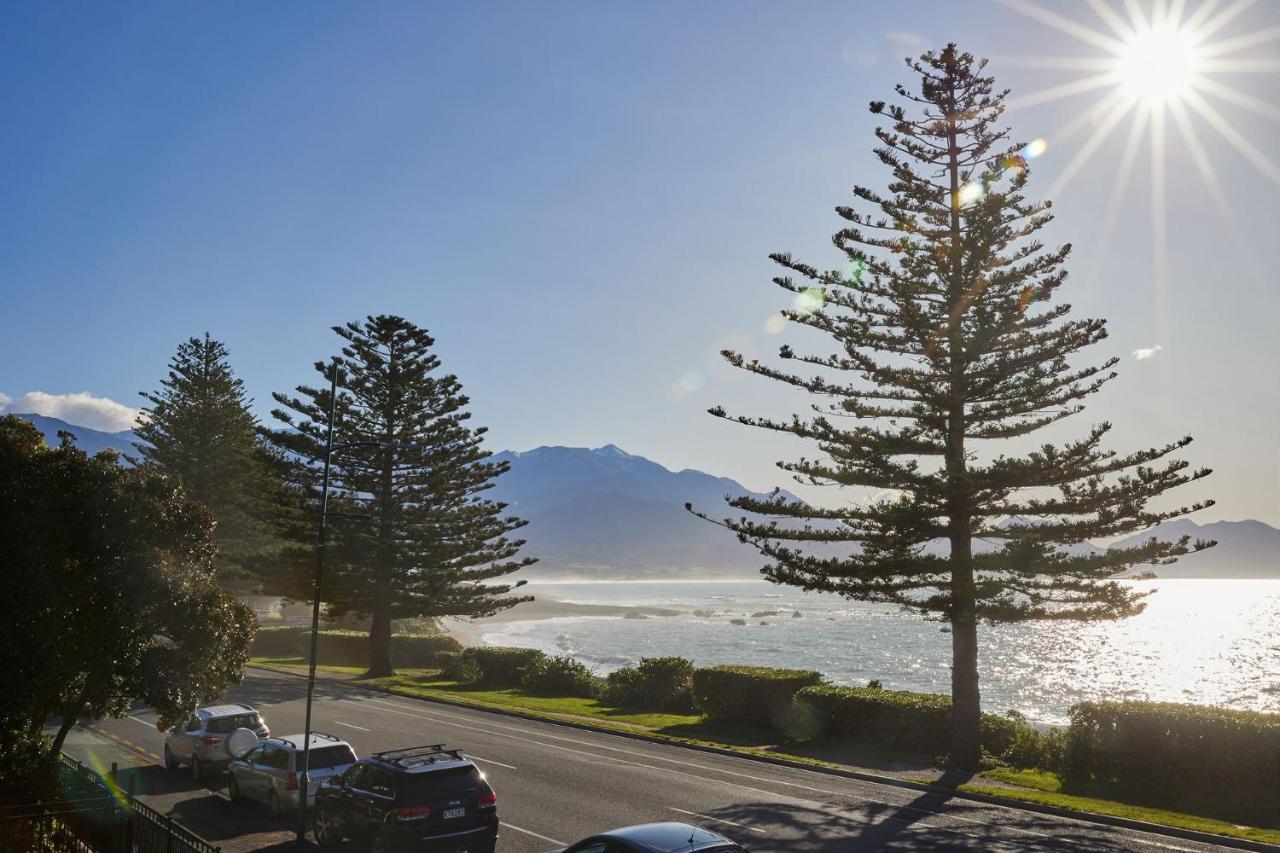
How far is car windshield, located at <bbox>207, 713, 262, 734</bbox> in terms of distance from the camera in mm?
21359

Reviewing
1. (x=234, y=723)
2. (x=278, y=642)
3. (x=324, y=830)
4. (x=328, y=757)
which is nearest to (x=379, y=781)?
(x=324, y=830)

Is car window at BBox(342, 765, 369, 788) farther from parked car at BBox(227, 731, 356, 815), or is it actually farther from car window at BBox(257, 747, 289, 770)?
car window at BBox(257, 747, 289, 770)

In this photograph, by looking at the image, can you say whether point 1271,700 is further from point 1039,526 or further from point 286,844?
point 286,844

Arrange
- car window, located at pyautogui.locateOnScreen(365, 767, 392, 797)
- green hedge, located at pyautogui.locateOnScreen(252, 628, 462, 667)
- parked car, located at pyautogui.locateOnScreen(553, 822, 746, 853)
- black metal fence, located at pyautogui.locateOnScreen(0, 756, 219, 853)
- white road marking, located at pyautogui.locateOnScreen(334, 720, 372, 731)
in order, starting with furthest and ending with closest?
green hedge, located at pyautogui.locateOnScreen(252, 628, 462, 667)
white road marking, located at pyautogui.locateOnScreen(334, 720, 372, 731)
car window, located at pyautogui.locateOnScreen(365, 767, 392, 797)
black metal fence, located at pyautogui.locateOnScreen(0, 756, 219, 853)
parked car, located at pyautogui.locateOnScreen(553, 822, 746, 853)

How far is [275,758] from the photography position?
18.0 m

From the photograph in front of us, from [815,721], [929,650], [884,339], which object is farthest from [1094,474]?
[929,650]

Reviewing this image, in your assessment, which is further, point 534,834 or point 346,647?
point 346,647

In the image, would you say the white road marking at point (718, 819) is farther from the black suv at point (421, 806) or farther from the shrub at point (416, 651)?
the shrub at point (416, 651)

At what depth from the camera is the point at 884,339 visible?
26.7 metres

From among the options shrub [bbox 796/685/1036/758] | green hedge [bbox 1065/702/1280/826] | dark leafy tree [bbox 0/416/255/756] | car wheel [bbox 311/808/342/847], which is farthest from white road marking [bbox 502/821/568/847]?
shrub [bbox 796/685/1036/758]

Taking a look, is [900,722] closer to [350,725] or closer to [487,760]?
[487,760]

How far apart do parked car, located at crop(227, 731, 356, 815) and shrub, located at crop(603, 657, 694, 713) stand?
1733 cm

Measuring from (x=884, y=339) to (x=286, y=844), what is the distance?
19.4 metres

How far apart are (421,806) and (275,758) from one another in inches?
219
